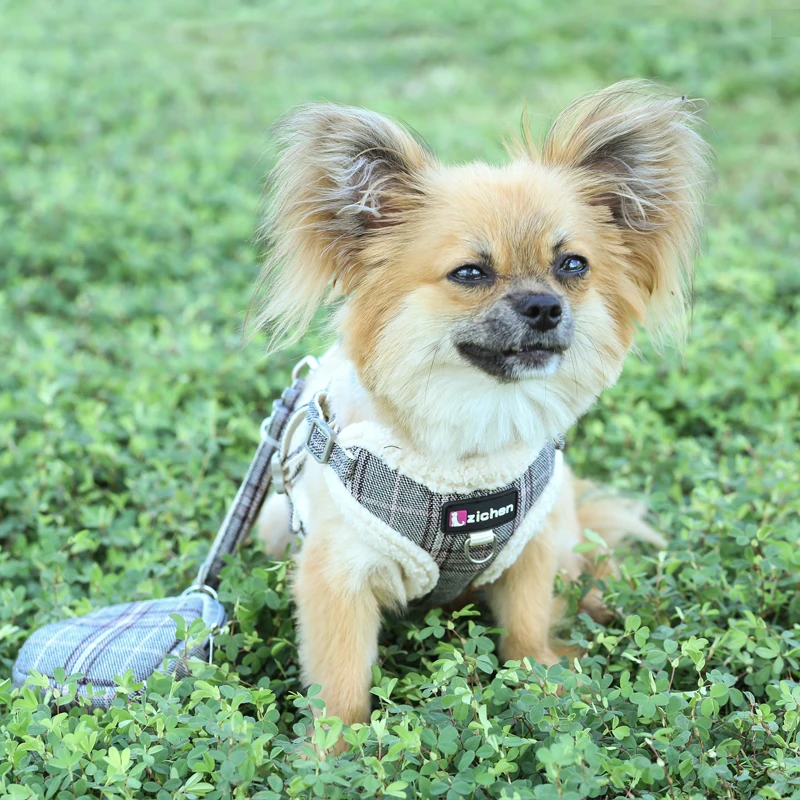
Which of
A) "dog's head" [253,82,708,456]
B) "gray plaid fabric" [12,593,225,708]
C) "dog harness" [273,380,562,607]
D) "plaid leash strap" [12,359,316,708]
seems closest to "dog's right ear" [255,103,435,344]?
"dog's head" [253,82,708,456]

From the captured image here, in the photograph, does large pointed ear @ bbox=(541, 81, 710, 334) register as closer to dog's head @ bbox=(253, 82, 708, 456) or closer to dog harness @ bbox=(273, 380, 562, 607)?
dog's head @ bbox=(253, 82, 708, 456)

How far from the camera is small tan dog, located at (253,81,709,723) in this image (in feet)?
7.61

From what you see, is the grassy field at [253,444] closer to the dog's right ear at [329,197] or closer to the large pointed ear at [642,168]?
the large pointed ear at [642,168]

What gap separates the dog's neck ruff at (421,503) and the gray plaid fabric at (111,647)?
581 mm

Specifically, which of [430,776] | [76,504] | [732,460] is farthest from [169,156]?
[430,776]

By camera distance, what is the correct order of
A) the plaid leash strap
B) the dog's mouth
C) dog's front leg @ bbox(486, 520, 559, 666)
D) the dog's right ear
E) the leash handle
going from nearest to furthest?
the dog's mouth
the dog's right ear
the plaid leash strap
dog's front leg @ bbox(486, 520, 559, 666)
the leash handle

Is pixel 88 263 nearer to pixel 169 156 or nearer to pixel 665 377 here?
pixel 169 156

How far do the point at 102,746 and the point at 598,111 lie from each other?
2.06 m

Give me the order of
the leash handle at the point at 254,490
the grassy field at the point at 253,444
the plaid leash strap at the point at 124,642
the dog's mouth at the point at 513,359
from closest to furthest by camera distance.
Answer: the grassy field at the point at 253,444
the dog's mouth at the point at 513,359
the plaid leash strap at the point at 124,642
the leash handle at the point at 254,490

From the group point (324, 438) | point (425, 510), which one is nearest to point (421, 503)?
point (425, 510)

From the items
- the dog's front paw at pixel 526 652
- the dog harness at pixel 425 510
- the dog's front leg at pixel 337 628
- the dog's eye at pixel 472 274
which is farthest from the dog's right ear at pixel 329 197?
the dog's front paw at pixel 526 652

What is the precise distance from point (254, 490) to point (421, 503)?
793 millimetres

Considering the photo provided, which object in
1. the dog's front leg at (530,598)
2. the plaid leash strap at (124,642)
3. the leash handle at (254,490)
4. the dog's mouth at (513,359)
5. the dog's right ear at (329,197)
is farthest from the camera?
the leash handle at (254,490)

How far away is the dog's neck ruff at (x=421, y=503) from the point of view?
234 cm
